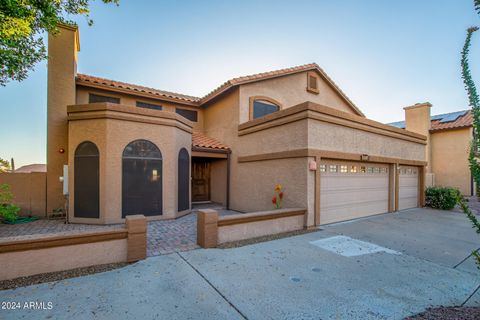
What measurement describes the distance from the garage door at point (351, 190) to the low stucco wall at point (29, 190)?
1168 cm

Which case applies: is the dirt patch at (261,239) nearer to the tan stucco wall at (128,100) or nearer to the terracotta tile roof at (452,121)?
the tan stucco wall at (128,100)

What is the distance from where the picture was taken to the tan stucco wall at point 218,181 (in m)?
12.8

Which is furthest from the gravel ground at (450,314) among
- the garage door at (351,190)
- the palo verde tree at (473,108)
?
the garage door at (351,190)

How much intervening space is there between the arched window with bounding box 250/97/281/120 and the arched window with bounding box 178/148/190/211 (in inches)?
158

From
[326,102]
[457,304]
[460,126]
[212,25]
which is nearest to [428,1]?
[326,102]

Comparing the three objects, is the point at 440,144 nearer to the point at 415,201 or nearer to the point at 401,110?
the point at 401,110

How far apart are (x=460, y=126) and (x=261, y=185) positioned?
1795cm

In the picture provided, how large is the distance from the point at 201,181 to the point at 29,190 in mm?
8084

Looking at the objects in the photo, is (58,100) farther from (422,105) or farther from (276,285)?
(422,105)

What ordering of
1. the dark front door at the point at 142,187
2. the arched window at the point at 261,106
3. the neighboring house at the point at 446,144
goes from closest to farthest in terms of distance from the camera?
1. the dark front door at the point at 142,187
2. the arched window at the point at 261,106
3. the neighboring house at the point at 446,144

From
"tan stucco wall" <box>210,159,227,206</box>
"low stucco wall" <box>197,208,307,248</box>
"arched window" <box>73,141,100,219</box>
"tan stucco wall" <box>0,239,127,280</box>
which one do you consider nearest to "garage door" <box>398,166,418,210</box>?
"low stucco wall" <box>197,208,307,248</box>

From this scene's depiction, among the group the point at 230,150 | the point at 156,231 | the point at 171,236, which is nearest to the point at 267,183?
the point at 230,150

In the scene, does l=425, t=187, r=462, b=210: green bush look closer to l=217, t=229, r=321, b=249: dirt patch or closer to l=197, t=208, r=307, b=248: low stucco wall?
l=217, t=229, r=321, b=249: dirt patch

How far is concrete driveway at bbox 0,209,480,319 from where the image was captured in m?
3.25
